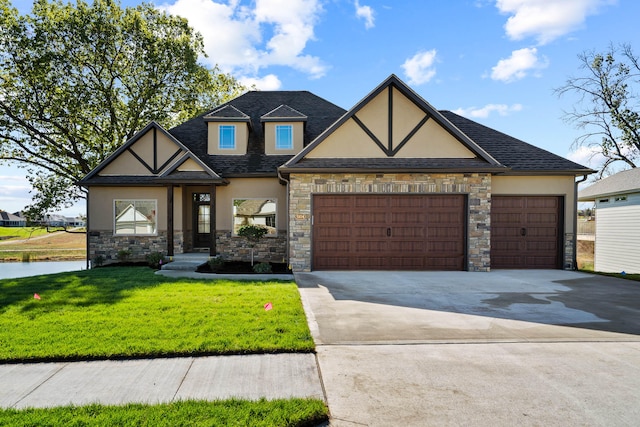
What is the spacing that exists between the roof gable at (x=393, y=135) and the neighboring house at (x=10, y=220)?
274ft

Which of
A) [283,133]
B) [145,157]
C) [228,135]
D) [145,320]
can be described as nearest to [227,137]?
[228,135]

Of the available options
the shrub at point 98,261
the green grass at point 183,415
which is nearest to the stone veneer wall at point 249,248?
the shrub at point 98,261

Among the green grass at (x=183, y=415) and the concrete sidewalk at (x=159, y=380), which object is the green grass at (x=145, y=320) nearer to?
the concrete sidewalk at (x=159, y=380)

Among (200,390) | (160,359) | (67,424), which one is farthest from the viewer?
(160,359)

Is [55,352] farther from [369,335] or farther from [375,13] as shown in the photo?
[375,13]

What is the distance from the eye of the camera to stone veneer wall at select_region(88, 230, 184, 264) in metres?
12.9

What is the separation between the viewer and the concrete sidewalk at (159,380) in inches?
120

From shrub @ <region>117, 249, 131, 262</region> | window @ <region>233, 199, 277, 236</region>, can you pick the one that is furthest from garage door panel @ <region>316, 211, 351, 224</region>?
shrub @ <region>117, 249, 131, 262</region>

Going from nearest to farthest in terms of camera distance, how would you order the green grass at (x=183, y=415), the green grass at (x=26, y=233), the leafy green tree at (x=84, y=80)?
the green grass at (x=183, y=415) → the leafy green tree at (x=84, y=80) → the green grass at (x=26, y=233)

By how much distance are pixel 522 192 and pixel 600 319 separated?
6614mm

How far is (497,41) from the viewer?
1095 centimetres

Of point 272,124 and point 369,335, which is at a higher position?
point 272,124

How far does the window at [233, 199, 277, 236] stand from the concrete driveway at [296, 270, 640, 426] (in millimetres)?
5791

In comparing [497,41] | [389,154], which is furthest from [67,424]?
[497,41]
